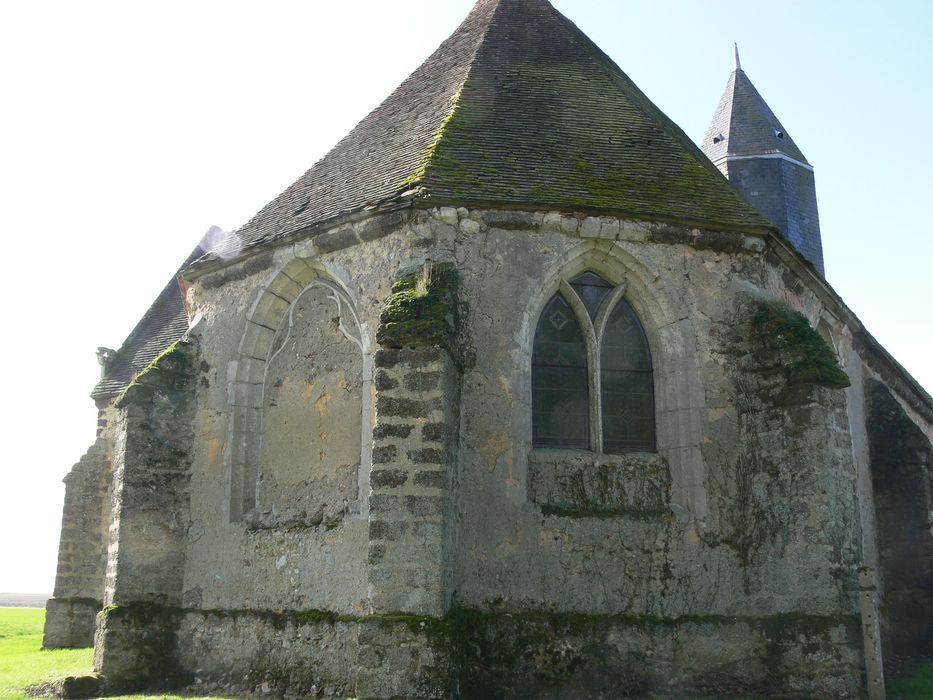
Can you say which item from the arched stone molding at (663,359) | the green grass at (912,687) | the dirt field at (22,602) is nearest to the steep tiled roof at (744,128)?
the arched stone molding at (663,359)

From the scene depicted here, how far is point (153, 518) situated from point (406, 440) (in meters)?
3.64

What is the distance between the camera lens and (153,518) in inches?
369

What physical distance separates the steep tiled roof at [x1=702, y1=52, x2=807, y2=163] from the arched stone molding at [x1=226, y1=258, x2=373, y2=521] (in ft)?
38.8

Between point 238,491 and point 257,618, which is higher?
point 238,491

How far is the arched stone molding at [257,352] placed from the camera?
362 inches

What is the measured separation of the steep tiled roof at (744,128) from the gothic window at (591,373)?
1084cm

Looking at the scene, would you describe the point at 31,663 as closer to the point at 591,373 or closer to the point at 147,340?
the point at 147,340

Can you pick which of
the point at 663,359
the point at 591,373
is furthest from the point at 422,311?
the point at 663,359

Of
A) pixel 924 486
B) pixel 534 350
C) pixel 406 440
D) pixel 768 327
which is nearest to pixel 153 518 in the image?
pixel 406 440

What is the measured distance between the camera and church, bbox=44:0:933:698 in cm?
764

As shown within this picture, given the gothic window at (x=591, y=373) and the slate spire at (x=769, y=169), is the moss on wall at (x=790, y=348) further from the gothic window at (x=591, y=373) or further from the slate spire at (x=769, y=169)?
the slate spire at (x=769, y=169)

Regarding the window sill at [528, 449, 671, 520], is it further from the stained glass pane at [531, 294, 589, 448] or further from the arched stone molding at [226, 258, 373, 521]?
the arched stone molding at [226, 258, 373, 521]

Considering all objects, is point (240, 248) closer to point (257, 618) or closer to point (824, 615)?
point (257, 618)

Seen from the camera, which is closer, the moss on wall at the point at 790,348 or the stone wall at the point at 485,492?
the stone wall at the point at 485,492
